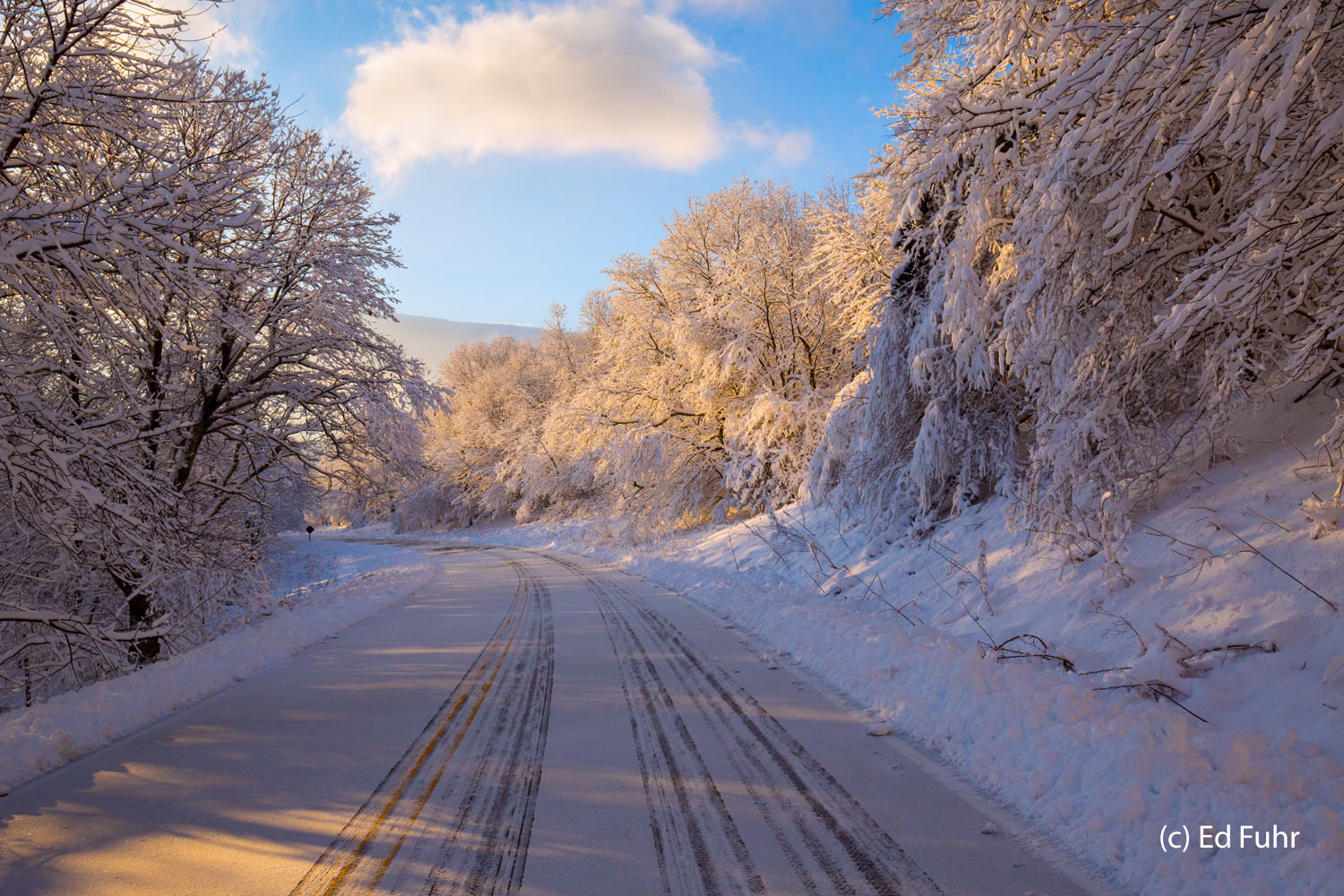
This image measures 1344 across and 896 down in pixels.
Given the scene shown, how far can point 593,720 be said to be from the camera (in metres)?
→ 6.40

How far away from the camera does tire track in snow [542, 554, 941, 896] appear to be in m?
3.62

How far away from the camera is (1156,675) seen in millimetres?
5461

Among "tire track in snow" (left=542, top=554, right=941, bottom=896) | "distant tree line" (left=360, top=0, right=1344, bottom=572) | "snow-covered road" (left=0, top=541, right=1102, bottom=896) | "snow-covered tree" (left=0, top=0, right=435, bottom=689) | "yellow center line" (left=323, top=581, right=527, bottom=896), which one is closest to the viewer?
"tire track in snow" (left=542, top=554, right=941, bottom=896)

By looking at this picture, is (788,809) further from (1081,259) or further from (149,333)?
(149,333)

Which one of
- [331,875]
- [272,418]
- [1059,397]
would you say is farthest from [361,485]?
[1059,397]

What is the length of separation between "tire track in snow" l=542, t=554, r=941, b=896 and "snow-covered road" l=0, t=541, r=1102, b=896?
0.06 ft

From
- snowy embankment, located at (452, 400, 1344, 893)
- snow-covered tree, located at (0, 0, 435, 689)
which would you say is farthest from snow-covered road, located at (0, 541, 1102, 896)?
snow-covered tree, located at (0, 0, 435, 689)

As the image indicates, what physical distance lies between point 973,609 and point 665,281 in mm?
19430

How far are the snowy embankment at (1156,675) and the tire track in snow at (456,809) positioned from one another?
311cm

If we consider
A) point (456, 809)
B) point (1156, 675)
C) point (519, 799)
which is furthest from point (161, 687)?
point (1156, 675)

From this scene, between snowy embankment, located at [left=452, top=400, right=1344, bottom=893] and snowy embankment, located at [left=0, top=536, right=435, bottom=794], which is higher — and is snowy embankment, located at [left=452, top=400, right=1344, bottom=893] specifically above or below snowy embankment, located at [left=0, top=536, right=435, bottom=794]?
above

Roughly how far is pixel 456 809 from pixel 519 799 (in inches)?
16.1

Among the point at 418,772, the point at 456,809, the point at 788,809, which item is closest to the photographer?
the point at 788,809

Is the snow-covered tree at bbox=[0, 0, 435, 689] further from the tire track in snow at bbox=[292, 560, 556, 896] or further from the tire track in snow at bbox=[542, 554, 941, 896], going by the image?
the tire track in snow at bbox=[542, 554, 941, 896]
